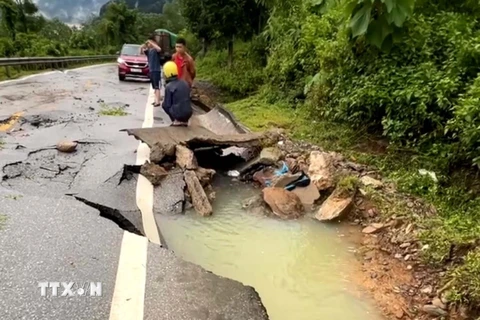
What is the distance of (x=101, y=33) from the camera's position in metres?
56.4

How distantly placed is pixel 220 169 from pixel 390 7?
9.85 ft

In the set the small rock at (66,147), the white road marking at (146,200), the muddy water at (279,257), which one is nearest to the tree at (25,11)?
the small rock at (66,147)

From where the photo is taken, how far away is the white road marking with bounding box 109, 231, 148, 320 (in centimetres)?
269

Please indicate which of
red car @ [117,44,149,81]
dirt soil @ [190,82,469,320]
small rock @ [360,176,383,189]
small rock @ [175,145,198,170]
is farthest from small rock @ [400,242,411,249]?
red car @ [117,44,149,81]

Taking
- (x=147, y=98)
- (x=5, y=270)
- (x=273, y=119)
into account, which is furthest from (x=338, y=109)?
(x=147, y=98)

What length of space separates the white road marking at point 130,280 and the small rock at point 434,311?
1977 mm

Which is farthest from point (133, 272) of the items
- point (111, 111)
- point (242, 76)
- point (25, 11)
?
point (25, 11)

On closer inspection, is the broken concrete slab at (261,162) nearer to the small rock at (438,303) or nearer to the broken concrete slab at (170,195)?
the broken concrete slab at (170,195)

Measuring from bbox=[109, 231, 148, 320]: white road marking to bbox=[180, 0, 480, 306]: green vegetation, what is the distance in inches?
86.2

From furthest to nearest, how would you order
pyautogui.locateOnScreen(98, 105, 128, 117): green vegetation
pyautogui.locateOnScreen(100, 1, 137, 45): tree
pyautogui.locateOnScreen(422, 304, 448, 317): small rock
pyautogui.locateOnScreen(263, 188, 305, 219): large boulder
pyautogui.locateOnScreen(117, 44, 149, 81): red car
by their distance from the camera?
pyautogui.locateOnScreen(100, 1, 137, 45): tree
pyautogui.locateOnScreen(117, 44, 149, 81): red car
pyautogui.locateOnScreen(98, 105, 128, 117): green vegetation
pyautogui.locateOnScreen(263, 188, 305, 219): large boulder
pyautogui.locateOnScreen(422, 304, 448, 317): small rock

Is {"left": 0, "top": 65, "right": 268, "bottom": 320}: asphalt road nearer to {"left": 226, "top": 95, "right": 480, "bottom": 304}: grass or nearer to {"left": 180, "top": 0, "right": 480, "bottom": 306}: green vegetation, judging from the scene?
{"left": 226, "top": 95, "right": 480, "bottom": 304}: grass

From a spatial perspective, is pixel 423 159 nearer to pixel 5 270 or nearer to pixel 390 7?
pixel 390 7

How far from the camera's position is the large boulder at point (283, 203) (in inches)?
190

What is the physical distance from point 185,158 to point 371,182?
228 cm
